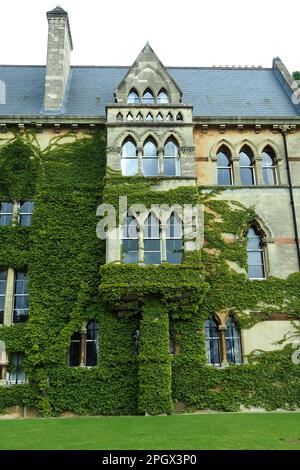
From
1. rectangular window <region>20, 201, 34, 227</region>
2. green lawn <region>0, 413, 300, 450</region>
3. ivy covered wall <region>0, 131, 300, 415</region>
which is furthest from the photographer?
rectangular window <region>20, 201, 34, 227</region>

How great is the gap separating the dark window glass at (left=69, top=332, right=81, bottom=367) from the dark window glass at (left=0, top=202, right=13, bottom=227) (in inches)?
226

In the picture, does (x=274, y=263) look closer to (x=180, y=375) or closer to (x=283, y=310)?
(x=283, y=310)

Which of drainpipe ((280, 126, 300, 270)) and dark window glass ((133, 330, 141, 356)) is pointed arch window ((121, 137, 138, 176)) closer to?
dark window glass ((133, 330, 141, 356))

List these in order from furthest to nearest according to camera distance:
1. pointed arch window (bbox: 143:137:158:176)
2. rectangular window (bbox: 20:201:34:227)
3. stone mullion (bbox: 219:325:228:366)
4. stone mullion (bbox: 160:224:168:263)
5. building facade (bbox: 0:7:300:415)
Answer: rectangular window (bbox: 20:201:34:227) → pointed arch window (bbox: 143:137:158:176) → stone mullion (bbox: 219:325:228:366) → stone mullion (bbox: 160:224:168:263) → building facade (bbox: 0:7:300:415)

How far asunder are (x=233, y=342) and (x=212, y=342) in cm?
84

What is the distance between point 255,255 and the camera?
65.8 feet

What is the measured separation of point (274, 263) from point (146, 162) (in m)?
6.89

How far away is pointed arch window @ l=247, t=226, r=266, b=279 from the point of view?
19859mm

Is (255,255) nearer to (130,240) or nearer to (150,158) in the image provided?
(130,240)

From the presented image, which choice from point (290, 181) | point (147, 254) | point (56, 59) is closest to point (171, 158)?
point (147, 254)

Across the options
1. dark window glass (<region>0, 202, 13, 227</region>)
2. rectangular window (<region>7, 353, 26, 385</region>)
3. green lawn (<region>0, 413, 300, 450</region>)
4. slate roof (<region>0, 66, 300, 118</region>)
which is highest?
slate roof (<region>0, 66, 300, 118</region>)

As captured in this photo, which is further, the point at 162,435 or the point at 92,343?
the point at 92,343

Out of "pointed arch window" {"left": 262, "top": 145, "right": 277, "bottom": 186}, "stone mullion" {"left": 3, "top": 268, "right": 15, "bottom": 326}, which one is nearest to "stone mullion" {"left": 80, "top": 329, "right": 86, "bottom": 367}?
"stone mullion" {"left": 3, "top": 268, "right": 15, "bottom": 326}

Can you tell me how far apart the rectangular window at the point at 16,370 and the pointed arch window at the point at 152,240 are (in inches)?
248
